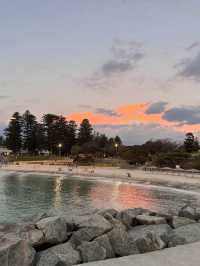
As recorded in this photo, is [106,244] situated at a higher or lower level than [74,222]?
lower

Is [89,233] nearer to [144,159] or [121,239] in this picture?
[121,239]

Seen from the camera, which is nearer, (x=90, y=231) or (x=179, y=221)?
(x=90, y=231)

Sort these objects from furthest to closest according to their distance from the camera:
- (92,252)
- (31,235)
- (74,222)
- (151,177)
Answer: (151,177)
(74,222)
(31,235)
(92,252)

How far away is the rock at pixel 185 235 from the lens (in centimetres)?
973

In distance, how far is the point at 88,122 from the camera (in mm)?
115625

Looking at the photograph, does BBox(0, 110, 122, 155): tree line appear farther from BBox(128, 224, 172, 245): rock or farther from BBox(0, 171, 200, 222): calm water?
BBox(128, 224, 172, 245): rock

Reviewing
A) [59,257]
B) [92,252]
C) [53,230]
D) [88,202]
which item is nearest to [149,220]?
[53,230]

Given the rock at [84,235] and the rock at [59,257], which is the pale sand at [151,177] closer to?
the rock at [84,235]

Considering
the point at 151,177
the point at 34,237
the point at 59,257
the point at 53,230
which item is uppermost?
the point at 151,177

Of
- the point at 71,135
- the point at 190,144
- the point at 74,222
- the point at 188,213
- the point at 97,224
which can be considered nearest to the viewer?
the point at 97,224

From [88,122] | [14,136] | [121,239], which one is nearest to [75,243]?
[121,239]

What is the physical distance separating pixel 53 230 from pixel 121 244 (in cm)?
188

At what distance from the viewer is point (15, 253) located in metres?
7.86

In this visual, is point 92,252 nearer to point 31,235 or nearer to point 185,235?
point 31,235
